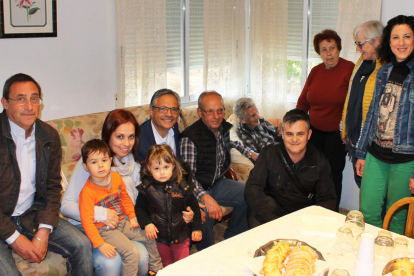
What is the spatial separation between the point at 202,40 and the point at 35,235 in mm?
2800

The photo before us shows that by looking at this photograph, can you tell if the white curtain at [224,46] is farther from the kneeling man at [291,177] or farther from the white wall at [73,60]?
the kneeling man at [291,177]

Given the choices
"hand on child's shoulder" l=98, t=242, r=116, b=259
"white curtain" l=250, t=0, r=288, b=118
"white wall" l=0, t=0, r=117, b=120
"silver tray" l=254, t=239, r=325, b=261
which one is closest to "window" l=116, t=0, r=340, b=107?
"white curtain" l=250, t=0, r=288, b=118

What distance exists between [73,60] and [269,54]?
204 cm

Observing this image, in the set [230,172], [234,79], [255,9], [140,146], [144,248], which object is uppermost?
[255,9]

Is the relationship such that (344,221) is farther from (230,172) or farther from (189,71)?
(189,71)

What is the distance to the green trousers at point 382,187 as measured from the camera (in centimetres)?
246

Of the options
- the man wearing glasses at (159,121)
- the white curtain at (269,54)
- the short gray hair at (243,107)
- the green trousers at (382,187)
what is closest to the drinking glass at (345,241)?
the green trousers at (382,187)

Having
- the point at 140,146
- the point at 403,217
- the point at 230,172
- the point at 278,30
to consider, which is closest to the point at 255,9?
the point at 278,30

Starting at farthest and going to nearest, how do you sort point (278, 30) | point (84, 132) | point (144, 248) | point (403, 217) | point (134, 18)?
point (278, 30) < point (134, 18) < point (84, 132) < point (403, 217) < point (144, 248)

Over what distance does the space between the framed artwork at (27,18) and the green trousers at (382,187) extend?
2500mm

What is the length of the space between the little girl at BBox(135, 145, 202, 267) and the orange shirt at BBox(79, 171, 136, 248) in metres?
0.13

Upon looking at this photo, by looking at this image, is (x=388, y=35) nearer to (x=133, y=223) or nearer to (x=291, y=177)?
(x=291, y=177)

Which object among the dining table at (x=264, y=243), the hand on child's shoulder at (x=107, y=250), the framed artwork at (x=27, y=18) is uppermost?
the framed artwork at (x=27, y=18)

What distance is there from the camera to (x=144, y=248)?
7.98 feet
